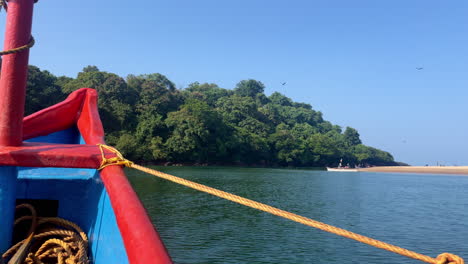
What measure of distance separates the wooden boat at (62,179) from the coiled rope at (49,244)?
0.09m

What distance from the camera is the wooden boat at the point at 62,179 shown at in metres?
1.61

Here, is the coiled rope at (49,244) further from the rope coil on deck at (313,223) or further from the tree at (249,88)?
the tree at (249,88)

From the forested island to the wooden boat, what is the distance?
34999mm

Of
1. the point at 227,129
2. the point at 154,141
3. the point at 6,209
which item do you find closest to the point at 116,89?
the point at 154,141

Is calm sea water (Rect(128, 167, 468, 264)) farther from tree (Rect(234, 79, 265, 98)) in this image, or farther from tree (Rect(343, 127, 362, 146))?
tree (Rect(234, 79, 265, 98))

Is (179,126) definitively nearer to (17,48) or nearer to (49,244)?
(49,244)

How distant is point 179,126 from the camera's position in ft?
151

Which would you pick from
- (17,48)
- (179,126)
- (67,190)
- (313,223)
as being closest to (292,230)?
(67,190)

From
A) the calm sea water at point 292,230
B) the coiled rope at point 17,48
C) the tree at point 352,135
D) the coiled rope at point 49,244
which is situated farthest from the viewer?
the tree at point 352,135

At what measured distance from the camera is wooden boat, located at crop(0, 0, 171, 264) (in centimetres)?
161

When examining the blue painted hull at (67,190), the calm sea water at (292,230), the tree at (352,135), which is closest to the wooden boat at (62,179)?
the blue painted hull at (67,190)

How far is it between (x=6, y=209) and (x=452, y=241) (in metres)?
12.2

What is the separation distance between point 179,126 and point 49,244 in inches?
1733

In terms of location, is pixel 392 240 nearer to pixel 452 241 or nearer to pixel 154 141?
pixel 452 241
